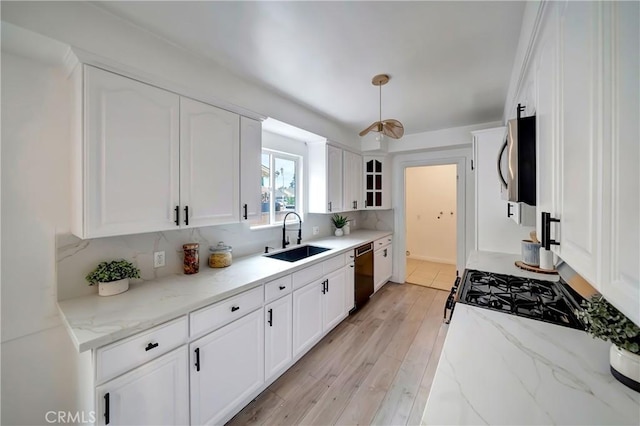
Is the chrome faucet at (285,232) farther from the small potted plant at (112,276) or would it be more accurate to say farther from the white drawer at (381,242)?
the small potted plant at (112,276)

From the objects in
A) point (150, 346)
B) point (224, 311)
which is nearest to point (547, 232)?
point (224, 311)

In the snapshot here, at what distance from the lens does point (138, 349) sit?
1.21 metres

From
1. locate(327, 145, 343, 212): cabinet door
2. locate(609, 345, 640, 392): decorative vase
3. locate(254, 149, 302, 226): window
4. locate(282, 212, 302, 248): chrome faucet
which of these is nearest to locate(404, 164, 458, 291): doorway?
locate(327, 145, 343, 212): cabinet door

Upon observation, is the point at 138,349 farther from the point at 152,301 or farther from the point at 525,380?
the point at 525,380

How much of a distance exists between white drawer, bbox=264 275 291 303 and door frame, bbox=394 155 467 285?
9.22 feet

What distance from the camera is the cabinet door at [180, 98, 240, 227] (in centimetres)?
170

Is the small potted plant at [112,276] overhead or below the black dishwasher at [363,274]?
overhead

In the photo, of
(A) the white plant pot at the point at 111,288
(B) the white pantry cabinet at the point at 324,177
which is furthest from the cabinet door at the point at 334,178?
(A) the white plant pot at the point at 111,288

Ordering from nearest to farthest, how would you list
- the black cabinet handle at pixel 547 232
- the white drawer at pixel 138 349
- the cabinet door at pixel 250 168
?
the black cabinet handle at pixel 547 232
the white drawer at pixel 138 349
the cabinet door at pixel 250 168

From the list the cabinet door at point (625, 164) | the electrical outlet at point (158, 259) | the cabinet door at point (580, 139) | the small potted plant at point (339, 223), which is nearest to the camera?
the cabinet door at point (625, 164)

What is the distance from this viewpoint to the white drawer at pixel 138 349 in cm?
111

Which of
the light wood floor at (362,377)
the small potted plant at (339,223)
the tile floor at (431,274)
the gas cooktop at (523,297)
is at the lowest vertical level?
the light wood floor at (362,377)

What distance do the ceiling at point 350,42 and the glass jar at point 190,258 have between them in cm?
139

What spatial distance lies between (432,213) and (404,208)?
1.90 meters
